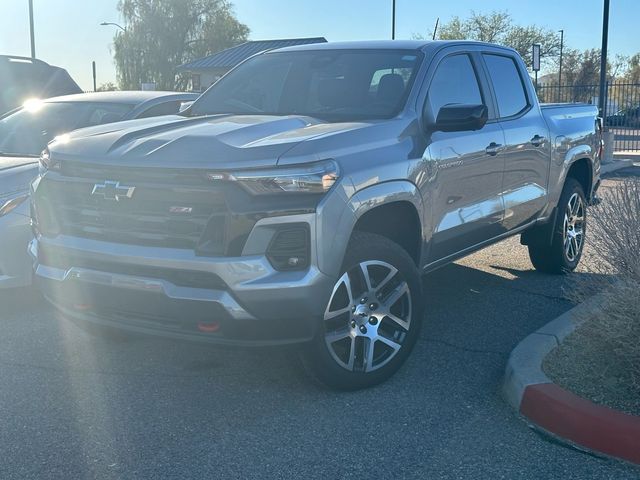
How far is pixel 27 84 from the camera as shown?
10.8 m

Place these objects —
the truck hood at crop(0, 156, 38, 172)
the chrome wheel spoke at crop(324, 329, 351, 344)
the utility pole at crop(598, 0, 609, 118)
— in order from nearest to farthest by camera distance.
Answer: the chrome wheel spoke at crop(324, 329, 351, 344) → the truck hood at crop(0, 156, 38, 172) → the utility pole at crop(598, 0, 609, 118)

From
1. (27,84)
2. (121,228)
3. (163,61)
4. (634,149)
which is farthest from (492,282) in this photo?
(163,61)

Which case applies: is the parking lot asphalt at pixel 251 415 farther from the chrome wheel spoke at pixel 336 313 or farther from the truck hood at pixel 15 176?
the truck hood at pixel 15 176

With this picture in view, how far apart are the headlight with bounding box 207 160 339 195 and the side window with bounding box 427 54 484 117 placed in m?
1.41

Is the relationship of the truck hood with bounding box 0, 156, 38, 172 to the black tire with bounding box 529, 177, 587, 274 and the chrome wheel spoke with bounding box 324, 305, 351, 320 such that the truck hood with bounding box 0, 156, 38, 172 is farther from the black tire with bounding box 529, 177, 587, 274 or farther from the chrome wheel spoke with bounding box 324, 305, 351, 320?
the black tire with bounding box 529, 177, 587, 274

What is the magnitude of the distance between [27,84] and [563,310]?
7.74m

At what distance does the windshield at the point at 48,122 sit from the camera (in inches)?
281

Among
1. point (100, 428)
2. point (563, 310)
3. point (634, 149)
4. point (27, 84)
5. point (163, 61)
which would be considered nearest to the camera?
point (100, 428)

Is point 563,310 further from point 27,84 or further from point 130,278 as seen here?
point 27,84

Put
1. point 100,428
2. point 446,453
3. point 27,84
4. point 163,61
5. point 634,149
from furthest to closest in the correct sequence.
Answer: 1. point 163,61
2. point 634,149
3. point 27,84
4. point 100,428
5. point 446,453

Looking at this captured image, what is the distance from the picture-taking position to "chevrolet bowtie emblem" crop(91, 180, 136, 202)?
411cm

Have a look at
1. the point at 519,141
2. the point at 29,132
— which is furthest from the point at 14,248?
the point at 519,141

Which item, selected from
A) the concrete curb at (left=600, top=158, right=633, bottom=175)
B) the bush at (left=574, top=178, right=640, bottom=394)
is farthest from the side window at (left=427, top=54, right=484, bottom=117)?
the concrete curb at (left=600, top=158, right=633, bottom=175)

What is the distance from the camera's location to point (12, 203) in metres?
5.88
